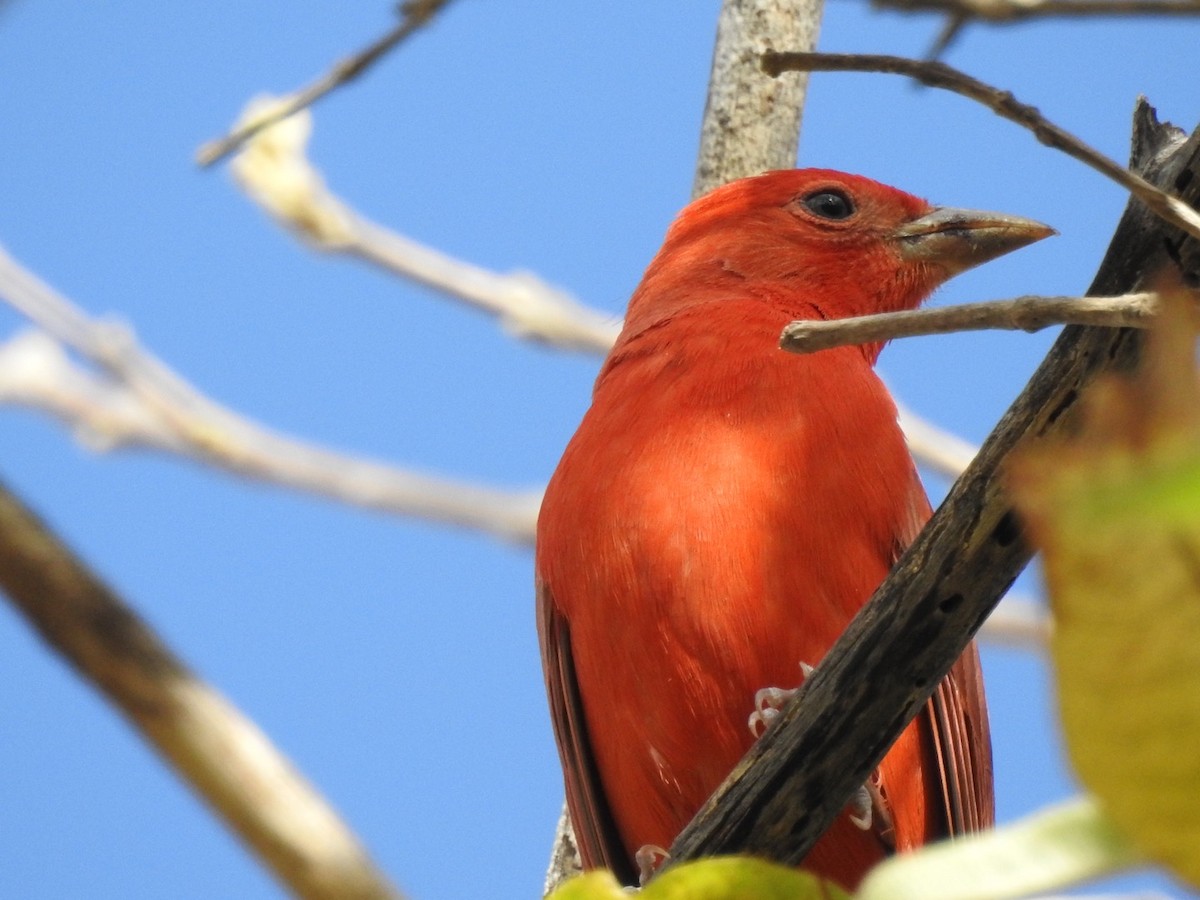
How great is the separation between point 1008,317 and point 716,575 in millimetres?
1881

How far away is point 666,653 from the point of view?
3.67 meters

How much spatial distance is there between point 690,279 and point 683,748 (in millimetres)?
1670

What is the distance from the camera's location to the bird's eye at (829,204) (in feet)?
16.3

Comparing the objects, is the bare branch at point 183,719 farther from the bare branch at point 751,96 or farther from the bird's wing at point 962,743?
the bare branch at point 751,96

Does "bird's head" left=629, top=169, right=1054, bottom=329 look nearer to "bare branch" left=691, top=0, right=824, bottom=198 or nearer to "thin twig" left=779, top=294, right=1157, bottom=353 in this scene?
"bare branch" left=691, top=0, right=824, bottom=198

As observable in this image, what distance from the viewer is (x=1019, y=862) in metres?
0.85

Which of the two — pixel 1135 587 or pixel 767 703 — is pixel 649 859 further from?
pixel 1135 587

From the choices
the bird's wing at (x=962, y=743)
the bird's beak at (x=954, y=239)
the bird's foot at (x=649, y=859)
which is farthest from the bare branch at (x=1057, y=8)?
the bird's beak at (x=954, y=239)

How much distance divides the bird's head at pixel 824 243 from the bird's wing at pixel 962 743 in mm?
1298

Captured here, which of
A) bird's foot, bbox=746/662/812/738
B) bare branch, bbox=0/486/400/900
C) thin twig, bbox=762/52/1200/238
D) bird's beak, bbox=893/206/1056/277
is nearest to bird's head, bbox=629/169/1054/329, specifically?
bird's beak, bbox=893/206/1056/277

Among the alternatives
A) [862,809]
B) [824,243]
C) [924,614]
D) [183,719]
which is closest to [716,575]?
[862,809]

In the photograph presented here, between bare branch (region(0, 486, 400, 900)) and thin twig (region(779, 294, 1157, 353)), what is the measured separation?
1.05 metres

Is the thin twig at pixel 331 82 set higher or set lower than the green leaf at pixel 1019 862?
higher

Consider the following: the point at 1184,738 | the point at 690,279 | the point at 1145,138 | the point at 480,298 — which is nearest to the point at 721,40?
the point at 690,279
